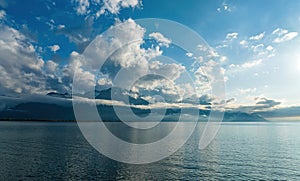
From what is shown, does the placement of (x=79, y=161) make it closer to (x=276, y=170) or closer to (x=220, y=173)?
(x=220, y=173)

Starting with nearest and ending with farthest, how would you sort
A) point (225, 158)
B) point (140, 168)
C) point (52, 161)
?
point (140, 168)
point (52, 161)
point (225, 158)

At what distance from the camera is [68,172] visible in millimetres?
56375

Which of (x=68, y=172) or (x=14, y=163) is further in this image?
(x=14, y=163)

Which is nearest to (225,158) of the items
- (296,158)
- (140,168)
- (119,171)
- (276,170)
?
(276,170)

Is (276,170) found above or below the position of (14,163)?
below

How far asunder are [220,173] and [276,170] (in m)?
17.4

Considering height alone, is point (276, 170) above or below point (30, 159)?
below

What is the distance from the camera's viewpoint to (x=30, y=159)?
70750mm

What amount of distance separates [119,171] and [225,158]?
4021 centimetres

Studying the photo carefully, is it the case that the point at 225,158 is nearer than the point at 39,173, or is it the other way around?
the point at 39,173

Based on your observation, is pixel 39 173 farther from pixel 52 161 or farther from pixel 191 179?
pixel 191 179

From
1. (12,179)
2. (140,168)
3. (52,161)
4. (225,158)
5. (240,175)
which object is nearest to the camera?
(12,179)

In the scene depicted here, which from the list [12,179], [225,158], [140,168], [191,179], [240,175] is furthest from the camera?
[225,158]

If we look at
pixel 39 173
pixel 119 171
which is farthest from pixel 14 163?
pixel 119 171
